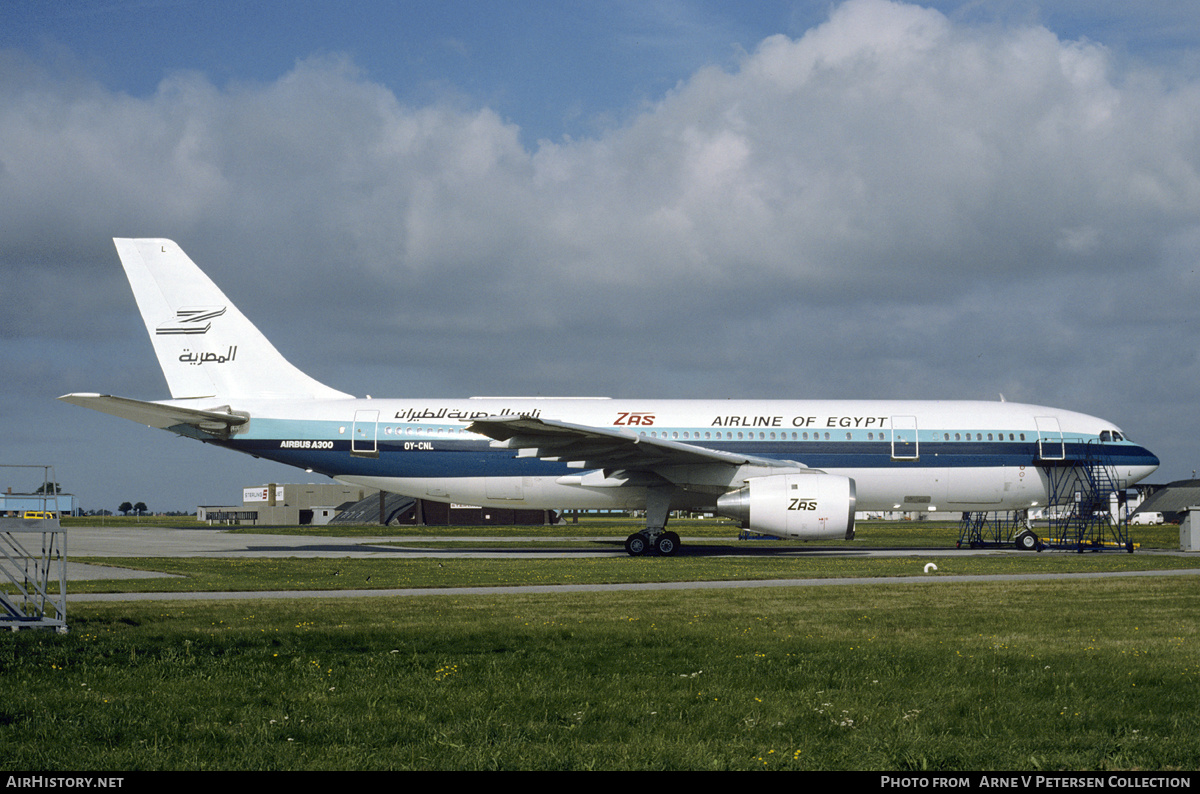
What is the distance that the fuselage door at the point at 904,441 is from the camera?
26.9m

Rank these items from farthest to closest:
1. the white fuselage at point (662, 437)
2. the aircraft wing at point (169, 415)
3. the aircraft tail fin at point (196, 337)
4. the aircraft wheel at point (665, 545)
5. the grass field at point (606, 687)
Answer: the aircraft tail fin at point (196, 337), the white fuselage at point (662, 437), the aircraft wheel at point (665, 545), the aircraft wing at point (169, 415), the grass field at point (606, 687)

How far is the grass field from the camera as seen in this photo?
5.80 m

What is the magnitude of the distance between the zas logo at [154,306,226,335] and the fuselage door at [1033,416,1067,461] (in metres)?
23.9

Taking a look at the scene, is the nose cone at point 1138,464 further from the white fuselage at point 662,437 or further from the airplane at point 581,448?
the white fuselage at point 662,437

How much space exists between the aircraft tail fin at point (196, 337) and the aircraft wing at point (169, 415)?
138 cm

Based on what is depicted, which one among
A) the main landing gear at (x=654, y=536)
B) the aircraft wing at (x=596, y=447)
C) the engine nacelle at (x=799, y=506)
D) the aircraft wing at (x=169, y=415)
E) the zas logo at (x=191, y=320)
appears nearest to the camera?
the aircraft wing at (x=596, y=447)

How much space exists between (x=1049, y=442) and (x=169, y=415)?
80.4 feet

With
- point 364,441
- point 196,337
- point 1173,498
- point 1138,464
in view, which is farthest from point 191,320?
point 1173,498

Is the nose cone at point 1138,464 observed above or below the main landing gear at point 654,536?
above

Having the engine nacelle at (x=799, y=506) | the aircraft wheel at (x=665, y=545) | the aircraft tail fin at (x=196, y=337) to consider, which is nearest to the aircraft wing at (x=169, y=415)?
the aircraft tail fin at (x=196, y=337)

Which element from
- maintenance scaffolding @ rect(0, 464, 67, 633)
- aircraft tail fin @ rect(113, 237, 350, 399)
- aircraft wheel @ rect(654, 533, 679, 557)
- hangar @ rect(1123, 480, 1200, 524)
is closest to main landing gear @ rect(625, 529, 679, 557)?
aircraft wheel @ rect(654, 533, 679, 557)

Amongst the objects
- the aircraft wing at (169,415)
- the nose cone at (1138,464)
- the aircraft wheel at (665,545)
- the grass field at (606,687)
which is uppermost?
the aircraft wing at (169,415)

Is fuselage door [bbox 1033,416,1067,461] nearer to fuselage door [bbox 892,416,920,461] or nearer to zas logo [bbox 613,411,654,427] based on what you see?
fuselage door [bbox 892,416,920,461]
